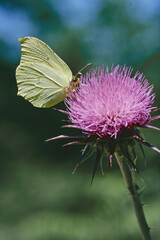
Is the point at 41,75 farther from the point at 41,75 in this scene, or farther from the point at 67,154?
the point at 67,154

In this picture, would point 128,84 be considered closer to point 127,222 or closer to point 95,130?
point 95,130

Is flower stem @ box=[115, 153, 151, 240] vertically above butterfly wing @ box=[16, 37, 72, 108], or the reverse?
butterfly wing @ box=[16, 37, 72, 108]

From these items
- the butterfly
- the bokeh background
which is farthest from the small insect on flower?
the bokeh background

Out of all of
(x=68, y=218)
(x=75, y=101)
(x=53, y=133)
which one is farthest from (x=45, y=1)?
(x=75, y=101)

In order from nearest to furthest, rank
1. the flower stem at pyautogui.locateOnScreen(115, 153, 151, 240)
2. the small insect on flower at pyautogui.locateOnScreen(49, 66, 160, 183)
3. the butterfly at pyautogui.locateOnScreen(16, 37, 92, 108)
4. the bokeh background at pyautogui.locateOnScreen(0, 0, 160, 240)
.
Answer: the flower stem at pyautogui.locateOnScreen(115, 153, 151, 240), the small insect on flower at pyautogui.locateOnScreen(49, 66, 160, 183), the butterfly at pyautogui.locateOnScreen(16, 37, 92, 108), the bokeh background at pyautogui.locateOnScreen(0, 0, 160, 240)

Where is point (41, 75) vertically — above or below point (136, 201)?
above

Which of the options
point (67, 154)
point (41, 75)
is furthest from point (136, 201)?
point (67, 154)

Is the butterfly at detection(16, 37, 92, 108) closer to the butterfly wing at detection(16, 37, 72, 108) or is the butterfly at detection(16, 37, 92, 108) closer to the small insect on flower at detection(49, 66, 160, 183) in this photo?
the butterfly wing at detection(16, 37, 72, 108)

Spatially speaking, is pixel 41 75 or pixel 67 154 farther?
pixel 67 154
